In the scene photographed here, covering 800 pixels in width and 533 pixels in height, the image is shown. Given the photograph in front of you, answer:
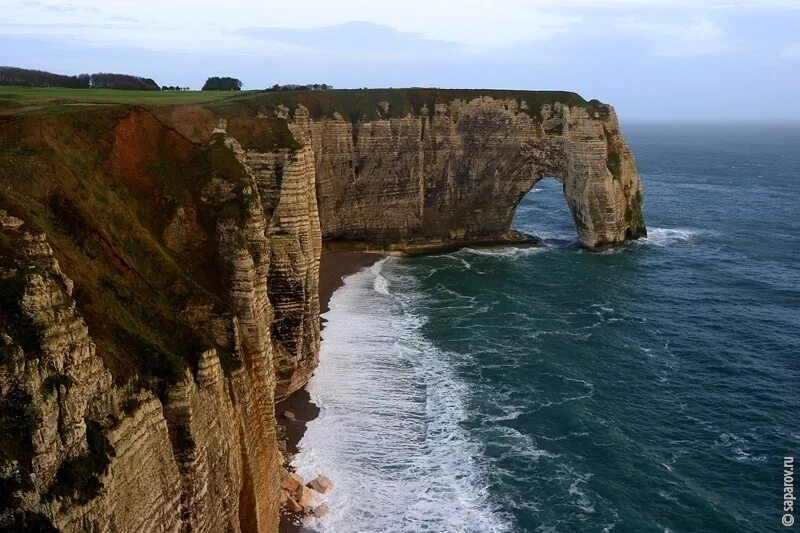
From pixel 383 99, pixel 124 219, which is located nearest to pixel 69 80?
pixel 383 99

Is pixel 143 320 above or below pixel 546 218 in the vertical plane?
above

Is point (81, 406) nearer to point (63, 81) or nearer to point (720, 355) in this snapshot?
point (720, 355)

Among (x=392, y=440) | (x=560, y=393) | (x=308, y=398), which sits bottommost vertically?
(x=392, y=440)

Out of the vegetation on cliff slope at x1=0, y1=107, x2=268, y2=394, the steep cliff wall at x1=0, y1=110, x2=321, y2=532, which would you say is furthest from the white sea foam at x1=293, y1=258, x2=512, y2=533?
the vegetation on cliff slope at x1=0, y1=107, x2=268, y2=394

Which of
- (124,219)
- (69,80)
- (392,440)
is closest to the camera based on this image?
(124,219)

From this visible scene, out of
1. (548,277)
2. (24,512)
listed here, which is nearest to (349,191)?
(548,277)

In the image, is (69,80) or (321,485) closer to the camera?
(321,485)

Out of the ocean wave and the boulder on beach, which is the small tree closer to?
the ocean wave

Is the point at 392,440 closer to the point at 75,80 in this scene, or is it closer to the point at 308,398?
the point at 308,398
